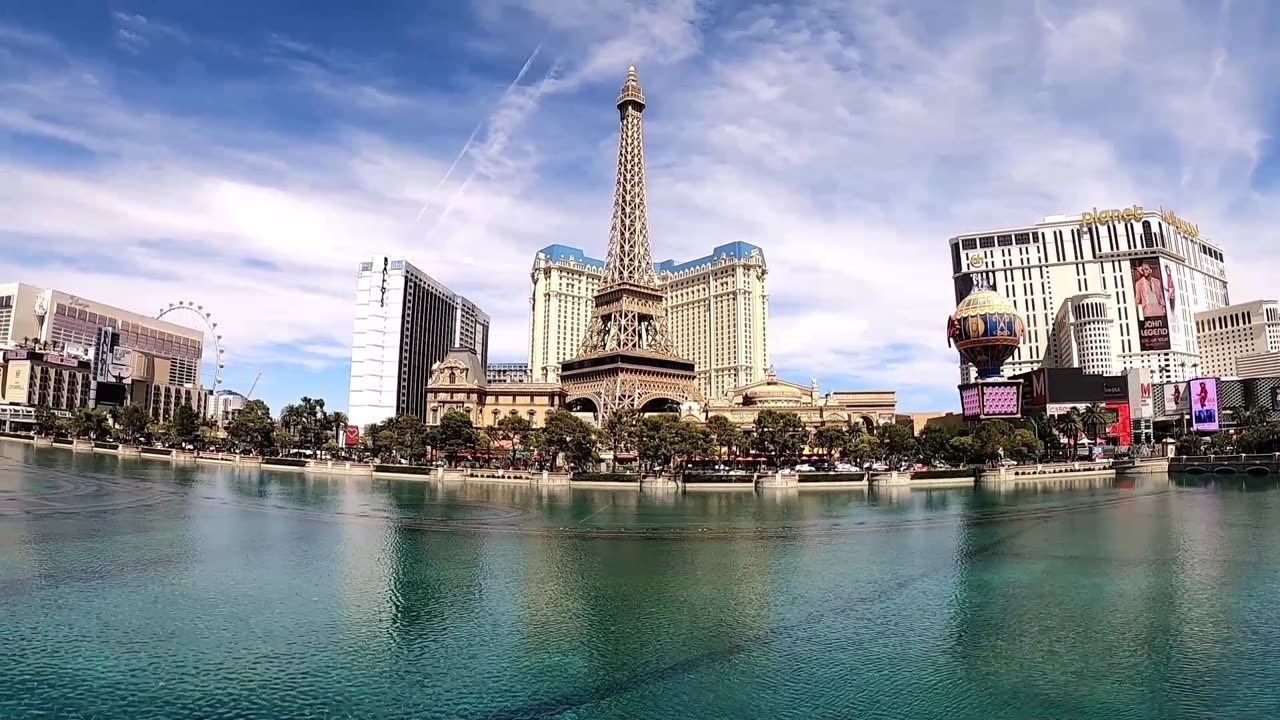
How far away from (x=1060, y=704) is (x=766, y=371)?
167 metres

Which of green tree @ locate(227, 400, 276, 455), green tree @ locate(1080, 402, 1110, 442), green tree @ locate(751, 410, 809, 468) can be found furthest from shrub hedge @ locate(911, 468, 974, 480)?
green tree @ locate(227, 400, 276, 455)

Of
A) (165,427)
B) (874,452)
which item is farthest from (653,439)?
(165,427)

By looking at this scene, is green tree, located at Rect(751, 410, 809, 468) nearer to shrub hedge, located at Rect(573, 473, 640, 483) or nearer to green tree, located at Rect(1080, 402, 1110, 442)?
shrub hedge, located at Rect(573, 473, 640, 483)

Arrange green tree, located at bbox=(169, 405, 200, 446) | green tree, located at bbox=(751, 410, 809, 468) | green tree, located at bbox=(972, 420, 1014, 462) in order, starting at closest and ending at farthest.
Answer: green tree, located at bbox=(751, 410, 809, 468), green tree, located at bbox=(972, 420, 1014, 462), green tree, located at bbox=(169, 405, 200, 446)

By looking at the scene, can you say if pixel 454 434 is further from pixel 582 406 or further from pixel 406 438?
pixel 582 406

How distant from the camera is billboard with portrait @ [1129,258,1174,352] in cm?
18400

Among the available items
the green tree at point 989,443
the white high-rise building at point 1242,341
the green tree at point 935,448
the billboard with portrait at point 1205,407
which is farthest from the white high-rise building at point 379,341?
the white high-rise building at point 1242,341

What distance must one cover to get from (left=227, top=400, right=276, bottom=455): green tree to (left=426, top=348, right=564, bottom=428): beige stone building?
32.9 meters

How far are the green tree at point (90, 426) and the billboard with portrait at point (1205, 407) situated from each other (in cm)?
18784

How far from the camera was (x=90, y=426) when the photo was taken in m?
123

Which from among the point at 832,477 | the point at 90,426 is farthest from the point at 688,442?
the point at 90,426

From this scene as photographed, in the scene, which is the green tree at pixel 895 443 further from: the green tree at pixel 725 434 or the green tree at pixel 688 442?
the green tree at pixel 688 442

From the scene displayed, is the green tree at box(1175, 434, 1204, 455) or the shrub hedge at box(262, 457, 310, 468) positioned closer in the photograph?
the shrub hedge at box(262, 457, 310, 468)

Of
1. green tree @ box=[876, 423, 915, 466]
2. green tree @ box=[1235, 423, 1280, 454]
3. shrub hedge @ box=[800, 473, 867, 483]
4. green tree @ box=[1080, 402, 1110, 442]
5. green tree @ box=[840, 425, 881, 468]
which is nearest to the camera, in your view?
shrub hedge @ box=[800, 473, 867, 483]
